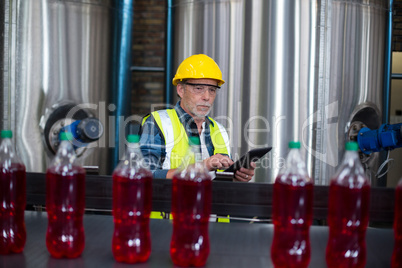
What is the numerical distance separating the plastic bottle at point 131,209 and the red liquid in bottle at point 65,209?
95mm

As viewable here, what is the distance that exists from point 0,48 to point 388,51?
2.49 metres

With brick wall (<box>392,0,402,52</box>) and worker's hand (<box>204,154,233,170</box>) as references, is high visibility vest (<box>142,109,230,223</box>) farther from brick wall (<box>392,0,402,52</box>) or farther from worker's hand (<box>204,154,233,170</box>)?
brick wall (<box>392,0,402,52</box>)

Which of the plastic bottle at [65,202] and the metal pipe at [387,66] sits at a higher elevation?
the metal pipe at [387,66]

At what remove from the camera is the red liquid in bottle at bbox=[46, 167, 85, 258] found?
3.70 ft

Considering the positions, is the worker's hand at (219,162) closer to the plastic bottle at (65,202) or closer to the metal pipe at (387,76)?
the plastic bottle at (65,202)

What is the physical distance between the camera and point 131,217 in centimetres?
Answer: 113

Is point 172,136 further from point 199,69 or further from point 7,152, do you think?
point 7,152

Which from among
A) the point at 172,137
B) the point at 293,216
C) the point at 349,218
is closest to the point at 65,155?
the point at 293,216

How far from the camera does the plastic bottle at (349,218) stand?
3.40 ft

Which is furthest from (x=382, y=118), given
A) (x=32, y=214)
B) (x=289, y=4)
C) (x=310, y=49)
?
(x=32, y=214)

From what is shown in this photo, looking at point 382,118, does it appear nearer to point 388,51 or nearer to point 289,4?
point 388,51

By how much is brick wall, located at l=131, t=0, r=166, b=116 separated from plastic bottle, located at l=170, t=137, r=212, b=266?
3831mm

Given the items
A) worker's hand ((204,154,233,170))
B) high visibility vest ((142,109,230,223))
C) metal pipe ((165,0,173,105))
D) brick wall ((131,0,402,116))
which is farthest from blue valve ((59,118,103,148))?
brick wall ((131,0,402,116))

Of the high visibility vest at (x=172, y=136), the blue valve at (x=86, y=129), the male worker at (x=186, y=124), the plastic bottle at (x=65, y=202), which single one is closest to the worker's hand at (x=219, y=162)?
the male worker at (x=186, y=124)
